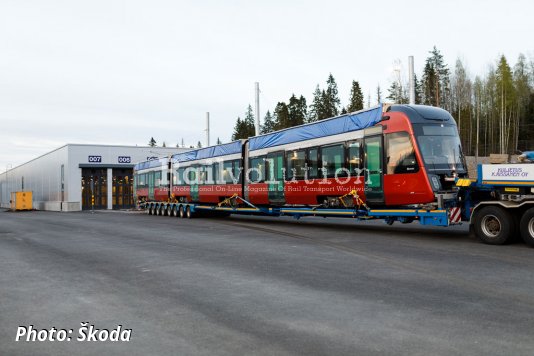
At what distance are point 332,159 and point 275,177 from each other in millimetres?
3827

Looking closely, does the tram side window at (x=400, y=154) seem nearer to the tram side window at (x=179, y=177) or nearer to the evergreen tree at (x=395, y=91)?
the tram side window at (x=179, y=177)

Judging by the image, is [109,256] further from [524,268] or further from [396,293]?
Result: [524,268]

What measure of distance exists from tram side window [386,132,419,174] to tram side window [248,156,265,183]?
775cm

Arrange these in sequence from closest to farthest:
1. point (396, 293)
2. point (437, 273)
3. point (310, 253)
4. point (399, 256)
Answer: point (396, 293)
point (437, 273)
point (399, 256)
point (310, 253)

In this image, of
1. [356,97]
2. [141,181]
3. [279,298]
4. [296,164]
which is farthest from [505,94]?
[279,298]

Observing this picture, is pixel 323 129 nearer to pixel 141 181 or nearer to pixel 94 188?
pixel 141 181

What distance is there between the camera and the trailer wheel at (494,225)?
11727 millimetres

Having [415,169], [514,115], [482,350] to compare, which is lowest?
[482,350]

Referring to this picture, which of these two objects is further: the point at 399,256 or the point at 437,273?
the point at 399,256

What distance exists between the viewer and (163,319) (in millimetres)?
5797

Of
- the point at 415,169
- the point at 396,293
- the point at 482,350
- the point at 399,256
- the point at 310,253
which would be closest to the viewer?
the point at 482,350

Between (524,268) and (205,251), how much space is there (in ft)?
22.9

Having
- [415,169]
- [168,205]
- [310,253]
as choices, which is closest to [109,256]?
[310,253]

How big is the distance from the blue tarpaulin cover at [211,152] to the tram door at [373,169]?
352 inches
